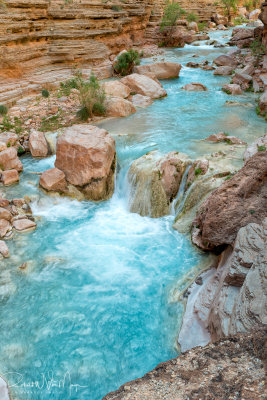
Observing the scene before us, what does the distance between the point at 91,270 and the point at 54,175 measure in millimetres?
2907

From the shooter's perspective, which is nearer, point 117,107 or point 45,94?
point 117,107

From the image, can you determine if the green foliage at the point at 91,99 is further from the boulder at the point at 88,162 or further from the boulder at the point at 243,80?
the boulder at the point at 243,80

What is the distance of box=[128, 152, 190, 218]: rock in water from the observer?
7125mm

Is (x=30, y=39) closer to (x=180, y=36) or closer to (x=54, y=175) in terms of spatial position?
(x=54, y=175)

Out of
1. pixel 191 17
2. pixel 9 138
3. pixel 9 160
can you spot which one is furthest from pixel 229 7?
pixel 9 160

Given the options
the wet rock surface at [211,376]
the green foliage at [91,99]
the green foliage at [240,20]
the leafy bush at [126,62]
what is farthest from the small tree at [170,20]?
the wet rock surface at [211,376]

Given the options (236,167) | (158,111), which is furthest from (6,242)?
(158,111)

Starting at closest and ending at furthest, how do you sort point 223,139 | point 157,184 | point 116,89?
1. point 157,184
2. point 223,139
3. point 116,89

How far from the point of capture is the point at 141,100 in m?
12.1

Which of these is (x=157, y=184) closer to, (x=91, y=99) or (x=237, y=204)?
(x=237, y=204)

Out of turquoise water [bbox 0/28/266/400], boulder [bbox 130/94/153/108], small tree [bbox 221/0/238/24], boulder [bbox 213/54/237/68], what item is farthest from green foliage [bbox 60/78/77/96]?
small tree [bbox 221/0/238/24]

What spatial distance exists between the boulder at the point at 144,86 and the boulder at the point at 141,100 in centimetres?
Result: 41

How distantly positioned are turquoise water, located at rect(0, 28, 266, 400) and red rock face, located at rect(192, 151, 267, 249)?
0.84 meters

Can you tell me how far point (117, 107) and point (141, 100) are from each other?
1.63 m
